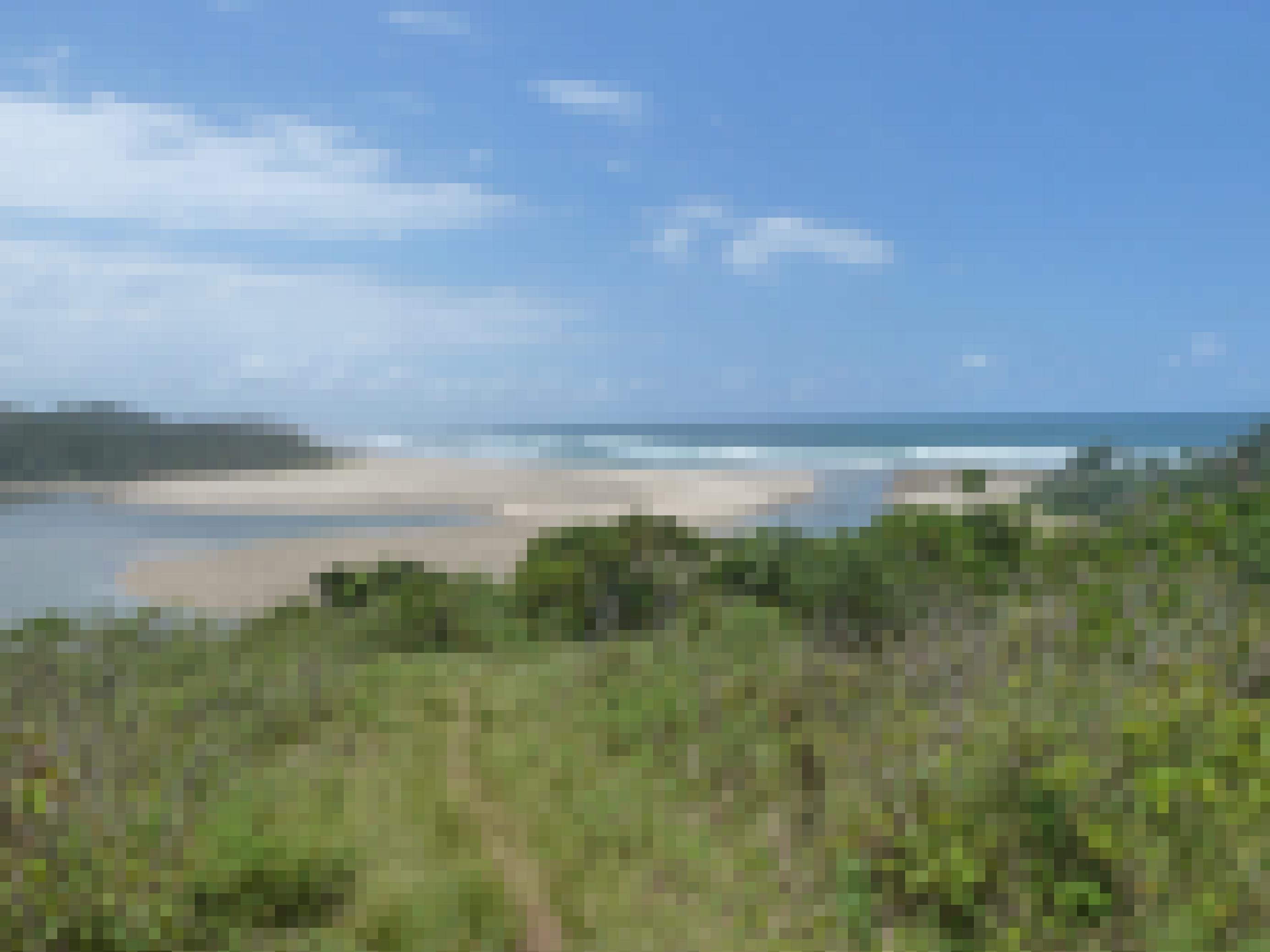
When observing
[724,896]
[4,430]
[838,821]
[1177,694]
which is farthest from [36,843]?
[4,430]

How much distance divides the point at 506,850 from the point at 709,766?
1429 millimetres

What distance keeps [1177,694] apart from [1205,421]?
98341mm

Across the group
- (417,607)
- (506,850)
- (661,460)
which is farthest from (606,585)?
(661,460)

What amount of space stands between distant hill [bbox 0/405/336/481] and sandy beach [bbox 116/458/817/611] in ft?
1.03

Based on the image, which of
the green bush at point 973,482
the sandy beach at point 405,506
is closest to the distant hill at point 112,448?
the sandy beach at point 405,506

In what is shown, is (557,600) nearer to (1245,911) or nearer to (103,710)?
(103,710)

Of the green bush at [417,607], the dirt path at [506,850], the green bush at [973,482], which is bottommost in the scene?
the dirt path at [506,850]

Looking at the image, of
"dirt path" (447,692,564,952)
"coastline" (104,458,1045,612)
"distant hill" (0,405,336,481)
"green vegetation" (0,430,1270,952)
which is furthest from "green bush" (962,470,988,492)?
"distant hill" (0,405,336,481)

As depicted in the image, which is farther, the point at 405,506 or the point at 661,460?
the point at 661,460

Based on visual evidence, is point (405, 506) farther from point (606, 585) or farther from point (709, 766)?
point (709, 766)

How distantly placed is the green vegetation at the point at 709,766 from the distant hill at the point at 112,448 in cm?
642

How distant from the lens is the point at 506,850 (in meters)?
5.84

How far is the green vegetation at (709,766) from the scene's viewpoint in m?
5.04

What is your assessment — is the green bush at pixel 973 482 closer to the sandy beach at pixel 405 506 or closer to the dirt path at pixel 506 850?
the sandy beach at pixel 405 506
